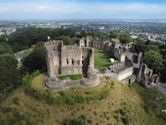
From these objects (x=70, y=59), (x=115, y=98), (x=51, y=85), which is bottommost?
(x=115, y=98)

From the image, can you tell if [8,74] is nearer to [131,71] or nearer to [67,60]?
[67,60]

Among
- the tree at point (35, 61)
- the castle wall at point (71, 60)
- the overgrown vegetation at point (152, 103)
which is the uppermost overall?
the castle wall at point (71, 60)

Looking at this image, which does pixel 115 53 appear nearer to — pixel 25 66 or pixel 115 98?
pixel 25 66

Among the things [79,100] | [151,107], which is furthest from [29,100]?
[151,107]

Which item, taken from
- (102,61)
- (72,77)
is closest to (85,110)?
(72,77)

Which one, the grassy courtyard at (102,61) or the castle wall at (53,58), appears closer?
the castle wall at (53,58)

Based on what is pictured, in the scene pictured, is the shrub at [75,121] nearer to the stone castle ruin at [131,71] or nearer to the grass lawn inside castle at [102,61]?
the stone castle ruin at [131,71]

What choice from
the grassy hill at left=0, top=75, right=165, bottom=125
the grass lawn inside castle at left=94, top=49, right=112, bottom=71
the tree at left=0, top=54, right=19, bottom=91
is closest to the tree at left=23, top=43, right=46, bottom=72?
the tree at left=0, top=54, right=19, bottom=91

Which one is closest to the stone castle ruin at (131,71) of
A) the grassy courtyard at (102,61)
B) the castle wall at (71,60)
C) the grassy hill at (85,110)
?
the grassy courtyard at (102,61)
